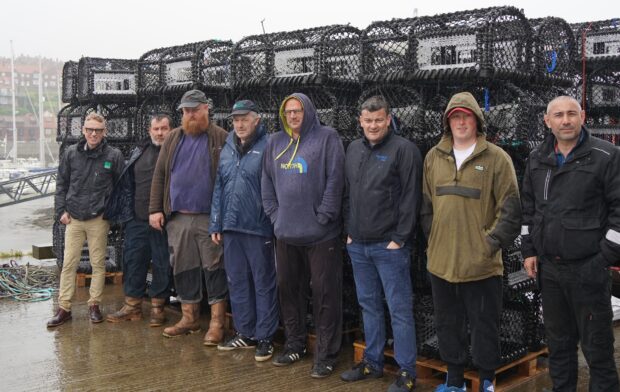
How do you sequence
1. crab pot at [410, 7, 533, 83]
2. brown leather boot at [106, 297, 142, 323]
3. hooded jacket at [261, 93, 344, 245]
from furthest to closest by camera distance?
brown leather boot at [106, 297, 142, 323] < hooded jacket at [261, 93, 344, 245] < crab pot at [410, 7, 533, 83]

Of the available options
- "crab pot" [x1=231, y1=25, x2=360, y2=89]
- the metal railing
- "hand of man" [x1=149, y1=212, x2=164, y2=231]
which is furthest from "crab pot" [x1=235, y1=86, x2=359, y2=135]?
the metal railing

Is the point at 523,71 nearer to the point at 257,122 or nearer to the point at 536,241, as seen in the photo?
the point at 536,241

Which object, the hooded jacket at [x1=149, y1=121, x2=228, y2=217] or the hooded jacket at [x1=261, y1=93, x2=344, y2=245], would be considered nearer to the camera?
the hooded jacket at [x1=261, y1=93, x2=344, y2=245]

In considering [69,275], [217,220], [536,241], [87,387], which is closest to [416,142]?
[536,241]

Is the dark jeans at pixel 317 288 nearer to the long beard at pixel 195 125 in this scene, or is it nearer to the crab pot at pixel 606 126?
the long beard at pixel 195 125

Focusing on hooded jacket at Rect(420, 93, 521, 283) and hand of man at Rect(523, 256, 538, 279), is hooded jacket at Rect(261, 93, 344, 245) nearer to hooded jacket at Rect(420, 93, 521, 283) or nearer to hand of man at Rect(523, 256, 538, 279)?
hooded jacket at Rect(420, 93, 521, 283)

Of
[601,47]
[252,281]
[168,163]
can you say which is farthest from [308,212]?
[601,47]

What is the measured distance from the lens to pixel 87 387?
371 cm

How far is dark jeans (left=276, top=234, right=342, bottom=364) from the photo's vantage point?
3932 millimetres

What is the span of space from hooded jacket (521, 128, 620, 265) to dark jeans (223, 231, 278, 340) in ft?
6.00

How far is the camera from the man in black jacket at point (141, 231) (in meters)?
5.05

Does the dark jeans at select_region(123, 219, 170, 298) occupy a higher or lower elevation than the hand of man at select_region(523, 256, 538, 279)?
lower

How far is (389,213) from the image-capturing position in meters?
3.59

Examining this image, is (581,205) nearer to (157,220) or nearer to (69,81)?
(157,220)
